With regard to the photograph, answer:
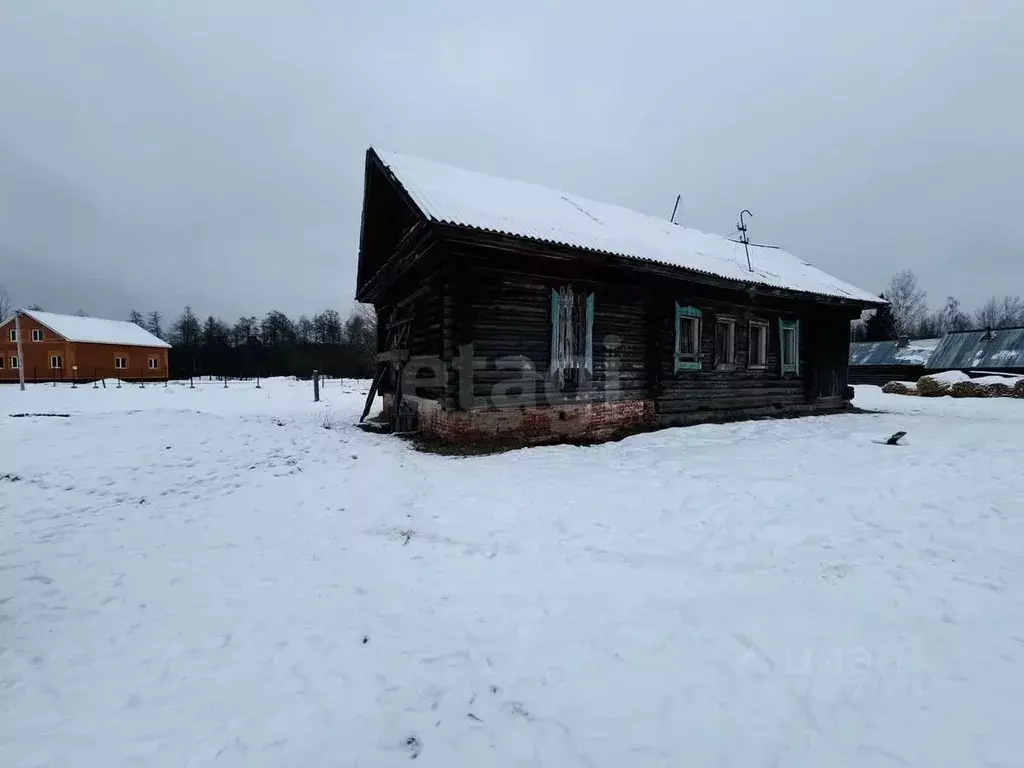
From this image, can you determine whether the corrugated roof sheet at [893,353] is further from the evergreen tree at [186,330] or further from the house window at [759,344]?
the evergreen tree at [186,330]

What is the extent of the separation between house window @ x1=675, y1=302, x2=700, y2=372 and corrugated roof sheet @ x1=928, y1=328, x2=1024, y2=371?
22.4 m

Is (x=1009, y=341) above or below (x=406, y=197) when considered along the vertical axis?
below

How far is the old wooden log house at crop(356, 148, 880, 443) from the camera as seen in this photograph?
8258 mm

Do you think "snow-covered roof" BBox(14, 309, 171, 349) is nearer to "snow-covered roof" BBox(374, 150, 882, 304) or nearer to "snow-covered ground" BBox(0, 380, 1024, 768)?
"snow-covered ground" BBox(0, 380, 1024, 768)

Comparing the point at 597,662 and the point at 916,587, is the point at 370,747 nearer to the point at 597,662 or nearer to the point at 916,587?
the point at 597,662

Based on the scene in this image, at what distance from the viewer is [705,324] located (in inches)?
452

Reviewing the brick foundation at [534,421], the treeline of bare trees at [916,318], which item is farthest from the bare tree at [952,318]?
the brick foundation at [534,421]

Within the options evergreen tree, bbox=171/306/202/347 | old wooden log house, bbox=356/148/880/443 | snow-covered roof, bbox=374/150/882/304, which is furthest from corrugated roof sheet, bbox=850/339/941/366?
evergreen tree, bbox=171/306/202/347

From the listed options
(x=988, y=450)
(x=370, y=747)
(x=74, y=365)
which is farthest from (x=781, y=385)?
(x=74, y=365)

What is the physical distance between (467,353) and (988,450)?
9.27m

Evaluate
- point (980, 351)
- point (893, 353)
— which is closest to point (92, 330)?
point (893, 353)

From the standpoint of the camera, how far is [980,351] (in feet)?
78.8

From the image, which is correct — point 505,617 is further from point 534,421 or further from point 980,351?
point 980,351

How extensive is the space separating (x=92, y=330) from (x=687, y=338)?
4847 centimetres
